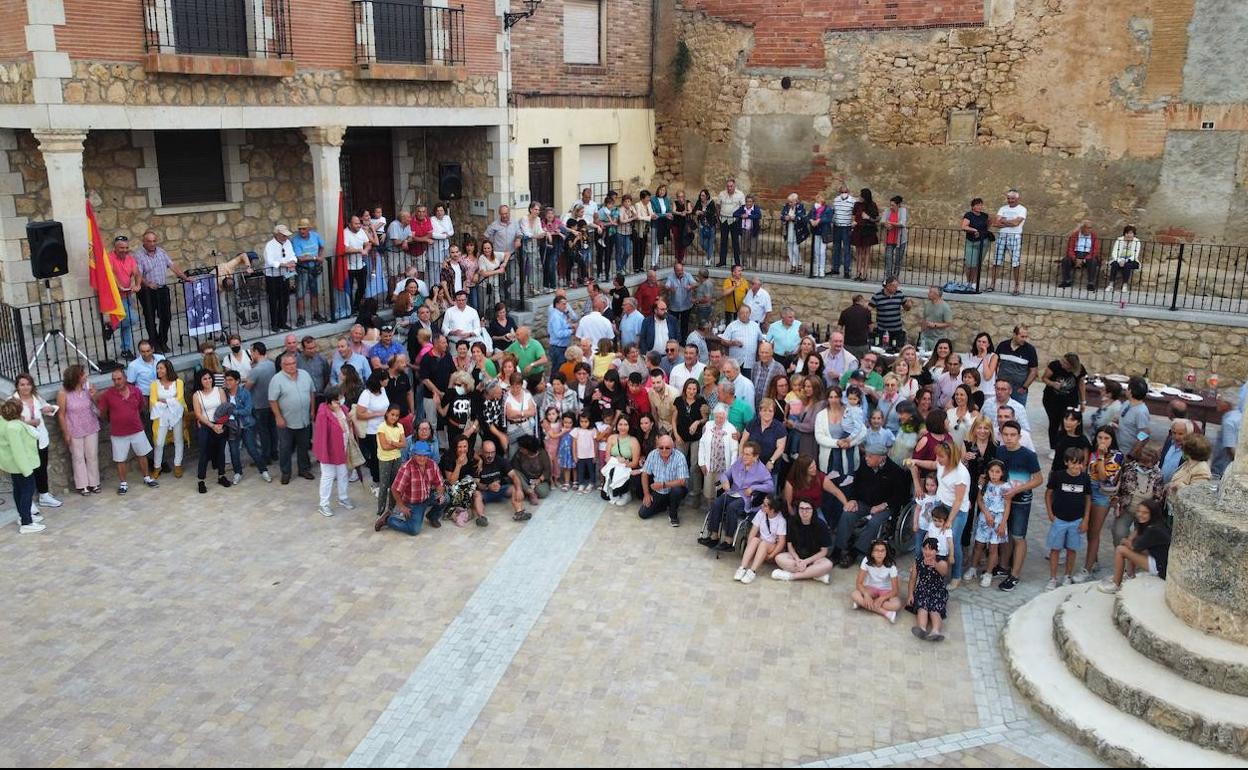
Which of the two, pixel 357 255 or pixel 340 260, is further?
pixel 357 255

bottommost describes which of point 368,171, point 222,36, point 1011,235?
point 1011,235

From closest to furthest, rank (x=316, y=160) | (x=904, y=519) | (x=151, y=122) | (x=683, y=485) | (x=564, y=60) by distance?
1. (x=904, y=519)
2. (x=683, y=485)
3. (x=151, y=122)
4. (x=316, y=160)
5. (x=564, y=60)

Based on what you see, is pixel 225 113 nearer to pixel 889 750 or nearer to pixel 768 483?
pixel 768 483

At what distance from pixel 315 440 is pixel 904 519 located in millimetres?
5933

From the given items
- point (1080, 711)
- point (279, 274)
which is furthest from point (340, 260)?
point (1080, 711)

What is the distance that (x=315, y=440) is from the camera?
10555 millimetres

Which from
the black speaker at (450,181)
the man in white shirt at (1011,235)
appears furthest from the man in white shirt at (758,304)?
the black speaker at (450,181)

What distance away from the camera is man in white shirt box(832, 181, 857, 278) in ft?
55.4

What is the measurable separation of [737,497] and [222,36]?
361 inches

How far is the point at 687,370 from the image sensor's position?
1173 centimetres

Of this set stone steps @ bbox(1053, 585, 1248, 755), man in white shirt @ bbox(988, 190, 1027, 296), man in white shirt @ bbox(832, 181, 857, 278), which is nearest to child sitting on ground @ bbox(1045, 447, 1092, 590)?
stone steps @ bbox(1053, 585, 1248, 755)

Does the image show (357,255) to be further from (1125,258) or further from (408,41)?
(1125,258)

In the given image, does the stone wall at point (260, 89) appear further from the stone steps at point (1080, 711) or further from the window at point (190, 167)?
the stone steps at point (1080, 711)

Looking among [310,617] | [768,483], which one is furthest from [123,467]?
[768,483]
